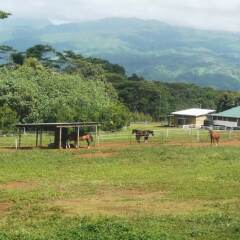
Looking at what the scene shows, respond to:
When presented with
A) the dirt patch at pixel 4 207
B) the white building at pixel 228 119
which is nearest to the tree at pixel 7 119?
the dirt patch at pixel 4 207

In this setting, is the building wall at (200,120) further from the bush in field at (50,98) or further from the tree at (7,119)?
the tree at (7,119)

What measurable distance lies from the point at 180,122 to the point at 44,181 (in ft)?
249

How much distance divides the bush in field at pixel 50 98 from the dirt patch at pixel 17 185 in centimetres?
3076

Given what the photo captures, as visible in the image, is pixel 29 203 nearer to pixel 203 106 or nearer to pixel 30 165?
pixel 30 165

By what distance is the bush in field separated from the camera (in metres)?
58.0

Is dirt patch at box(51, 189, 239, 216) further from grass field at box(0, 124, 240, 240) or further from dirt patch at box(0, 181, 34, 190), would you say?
dirt patch at box(0, 181, 34, 190)

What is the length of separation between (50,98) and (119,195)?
135 ft

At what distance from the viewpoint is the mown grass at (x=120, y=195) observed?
1478 cm

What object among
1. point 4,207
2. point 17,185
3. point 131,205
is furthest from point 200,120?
point 4,207

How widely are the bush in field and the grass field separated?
22.3 metres

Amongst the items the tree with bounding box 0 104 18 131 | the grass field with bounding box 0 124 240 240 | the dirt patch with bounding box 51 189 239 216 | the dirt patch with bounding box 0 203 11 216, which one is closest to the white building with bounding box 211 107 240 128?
the tree with bounding box 0 104 18 131

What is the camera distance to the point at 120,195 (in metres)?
21.1

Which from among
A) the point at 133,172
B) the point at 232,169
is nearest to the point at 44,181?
the point at 133,172

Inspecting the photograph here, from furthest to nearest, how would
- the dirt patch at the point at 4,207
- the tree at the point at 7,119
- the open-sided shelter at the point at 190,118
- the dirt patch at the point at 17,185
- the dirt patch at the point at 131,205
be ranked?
the open-sided shelter at the point at 190,118 → the tree at the point at 7,119 → the dirt patch at the point at 17,185 → the dirt patch at the point at 4,207 → the dirt patch at the point at 131,205
